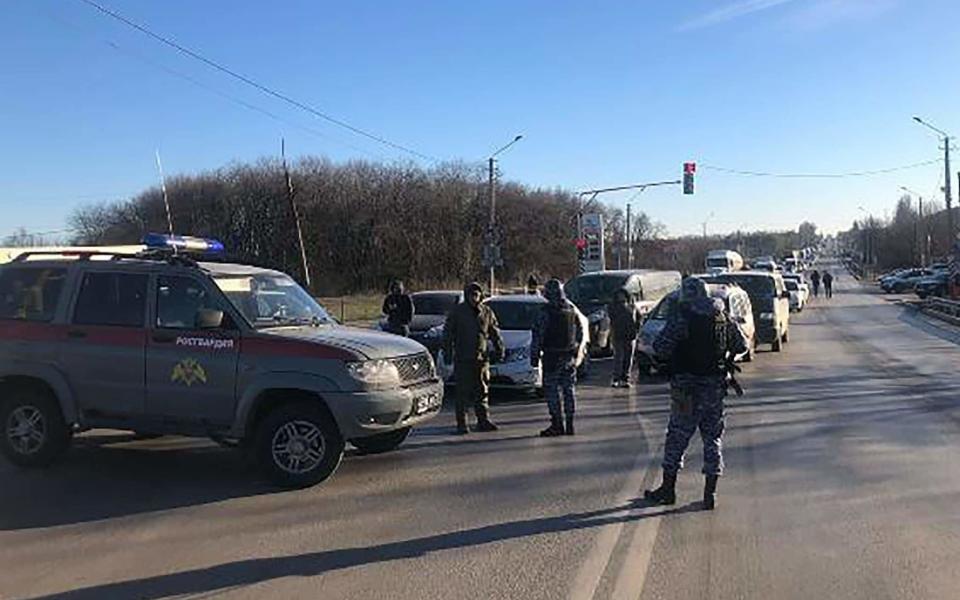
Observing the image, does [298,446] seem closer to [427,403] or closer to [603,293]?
[427,403]

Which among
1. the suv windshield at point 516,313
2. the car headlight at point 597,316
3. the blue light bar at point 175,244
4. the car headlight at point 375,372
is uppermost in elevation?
the blue light bar at point 175,244

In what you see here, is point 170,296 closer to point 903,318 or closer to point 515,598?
point 515,598

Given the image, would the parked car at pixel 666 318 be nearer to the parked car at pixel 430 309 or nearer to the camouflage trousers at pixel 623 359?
the camouflage trousers at pixel 623 359

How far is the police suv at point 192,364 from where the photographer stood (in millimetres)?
8648

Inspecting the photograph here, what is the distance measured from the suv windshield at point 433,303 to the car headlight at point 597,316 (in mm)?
3544

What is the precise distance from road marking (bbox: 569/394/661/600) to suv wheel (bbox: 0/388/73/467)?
17.4ft

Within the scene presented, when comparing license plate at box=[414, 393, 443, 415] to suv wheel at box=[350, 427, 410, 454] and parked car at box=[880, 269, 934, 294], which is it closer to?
suv wheel at box=[350, 427, 410, 454]

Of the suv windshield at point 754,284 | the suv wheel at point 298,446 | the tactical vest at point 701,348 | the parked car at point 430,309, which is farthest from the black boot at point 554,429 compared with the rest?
the suv windshield at point 754,284

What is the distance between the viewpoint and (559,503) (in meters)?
7.80

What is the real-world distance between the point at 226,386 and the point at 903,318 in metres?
34.7

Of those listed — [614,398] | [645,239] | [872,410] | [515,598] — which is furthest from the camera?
[645,239]

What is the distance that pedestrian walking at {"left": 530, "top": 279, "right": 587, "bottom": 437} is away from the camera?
36.6ft

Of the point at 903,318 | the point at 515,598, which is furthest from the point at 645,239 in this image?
the point at 515,598

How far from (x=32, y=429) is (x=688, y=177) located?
129ft
